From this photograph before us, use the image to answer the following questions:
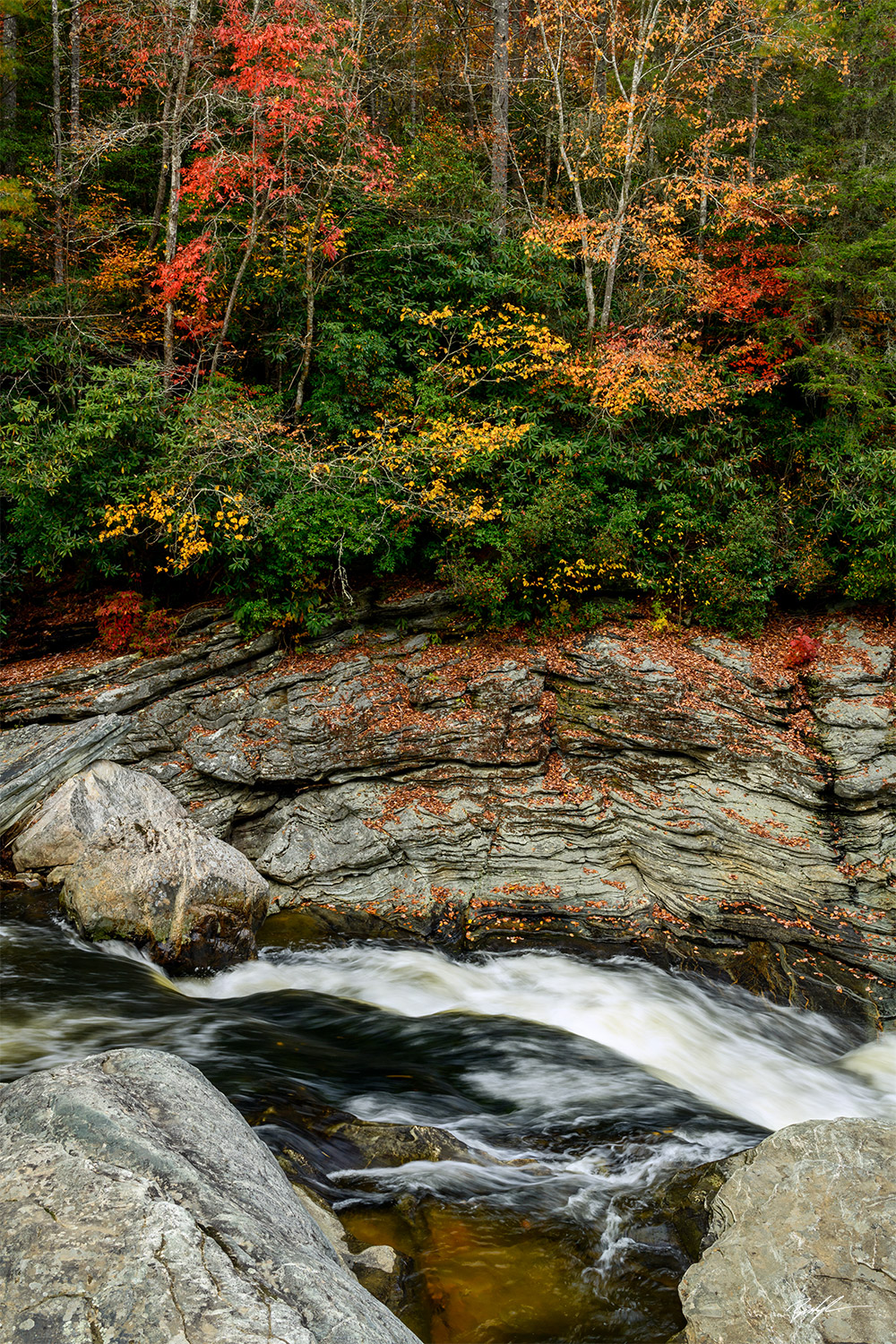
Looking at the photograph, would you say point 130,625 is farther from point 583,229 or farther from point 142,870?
point 583,229

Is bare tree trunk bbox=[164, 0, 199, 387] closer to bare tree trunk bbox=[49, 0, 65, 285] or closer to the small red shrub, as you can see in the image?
bare tree trunk bbox=[49, 0, 65, 285]

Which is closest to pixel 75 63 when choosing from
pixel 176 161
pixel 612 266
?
pixel 176 161

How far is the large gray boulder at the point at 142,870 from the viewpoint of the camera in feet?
28.3

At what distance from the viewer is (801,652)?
1232 centimetres

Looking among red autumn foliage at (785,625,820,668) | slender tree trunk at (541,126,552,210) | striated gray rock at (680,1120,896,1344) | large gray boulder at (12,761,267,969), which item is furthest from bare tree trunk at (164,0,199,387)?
striated gray rock at (680,1120,896,1344)

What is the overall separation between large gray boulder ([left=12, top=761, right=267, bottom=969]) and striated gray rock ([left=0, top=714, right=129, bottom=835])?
0.59 ft

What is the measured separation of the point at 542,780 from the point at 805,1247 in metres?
7.11

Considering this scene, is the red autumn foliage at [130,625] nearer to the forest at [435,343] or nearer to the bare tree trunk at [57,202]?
the forest at [435,343]

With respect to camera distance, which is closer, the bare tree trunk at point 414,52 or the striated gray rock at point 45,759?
the striated gray rock at point 45,759

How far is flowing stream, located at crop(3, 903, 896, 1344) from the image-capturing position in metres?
4.78

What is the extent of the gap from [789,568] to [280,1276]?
501 inches

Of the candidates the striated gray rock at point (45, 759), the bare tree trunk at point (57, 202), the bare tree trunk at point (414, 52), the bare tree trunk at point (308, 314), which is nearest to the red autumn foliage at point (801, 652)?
the bare tree trunk at point (308, 314)

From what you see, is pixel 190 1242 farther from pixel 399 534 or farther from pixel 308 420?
pixel 308 420

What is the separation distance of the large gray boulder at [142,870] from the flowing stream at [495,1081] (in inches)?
12.7
